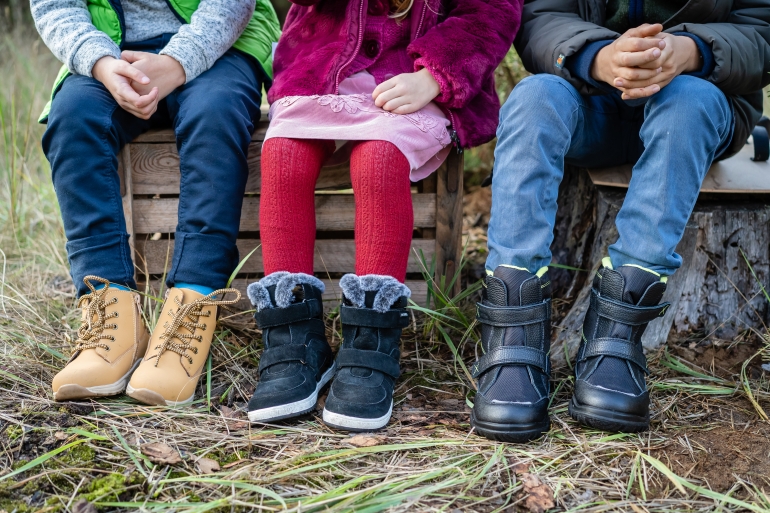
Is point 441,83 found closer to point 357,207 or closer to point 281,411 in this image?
point 357,207

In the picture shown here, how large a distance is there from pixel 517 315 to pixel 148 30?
130cm

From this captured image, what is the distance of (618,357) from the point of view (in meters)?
1.38

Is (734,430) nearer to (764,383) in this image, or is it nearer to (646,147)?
(764,383)

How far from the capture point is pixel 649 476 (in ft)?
3.98

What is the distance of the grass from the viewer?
1143mm

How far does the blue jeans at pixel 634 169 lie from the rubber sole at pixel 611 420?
0.32 metres

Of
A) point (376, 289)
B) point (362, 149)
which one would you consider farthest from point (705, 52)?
point (376, 289)

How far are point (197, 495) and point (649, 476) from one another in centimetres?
83

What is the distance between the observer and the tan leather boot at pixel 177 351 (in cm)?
147

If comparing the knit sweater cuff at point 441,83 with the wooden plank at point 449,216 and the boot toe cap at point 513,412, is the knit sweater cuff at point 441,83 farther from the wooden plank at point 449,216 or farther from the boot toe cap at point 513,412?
the boot toe cap at point 513,412

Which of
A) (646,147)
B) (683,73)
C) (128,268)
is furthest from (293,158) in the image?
(683,73)

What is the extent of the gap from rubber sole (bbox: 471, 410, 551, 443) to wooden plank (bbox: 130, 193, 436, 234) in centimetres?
75

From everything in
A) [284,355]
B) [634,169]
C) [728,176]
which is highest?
[634,169]

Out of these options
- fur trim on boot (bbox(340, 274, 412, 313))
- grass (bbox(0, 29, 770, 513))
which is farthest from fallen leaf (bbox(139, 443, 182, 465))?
fur trim on boot (bbox(340, 274, 412, 313))
